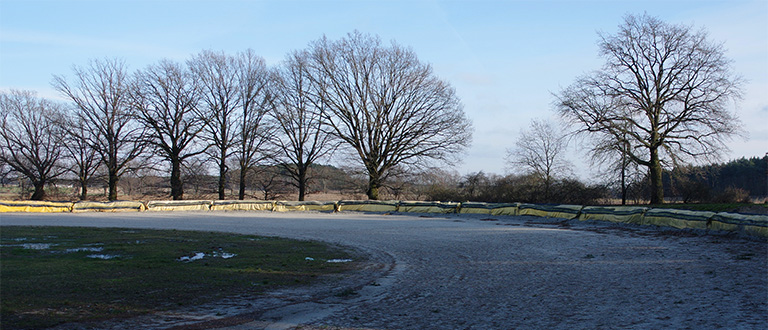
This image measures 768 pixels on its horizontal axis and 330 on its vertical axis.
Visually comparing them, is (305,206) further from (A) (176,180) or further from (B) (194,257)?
(B) (194,257)

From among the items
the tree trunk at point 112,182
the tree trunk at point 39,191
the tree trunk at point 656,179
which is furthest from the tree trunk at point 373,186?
the tree trunk at point 39,191

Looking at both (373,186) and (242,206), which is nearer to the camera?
(242,206)

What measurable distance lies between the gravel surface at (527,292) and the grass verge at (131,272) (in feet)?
2.22

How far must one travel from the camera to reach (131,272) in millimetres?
8758

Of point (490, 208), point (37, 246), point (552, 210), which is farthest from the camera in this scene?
point (490, 208)

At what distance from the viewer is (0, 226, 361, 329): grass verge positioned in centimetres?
631

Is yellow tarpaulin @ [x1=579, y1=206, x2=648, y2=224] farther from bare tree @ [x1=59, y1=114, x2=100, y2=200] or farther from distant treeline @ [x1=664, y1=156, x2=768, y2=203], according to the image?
bare tree @ [x1=59, y1=114, x2=100, y2=200]

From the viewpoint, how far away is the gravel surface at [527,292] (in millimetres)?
6285

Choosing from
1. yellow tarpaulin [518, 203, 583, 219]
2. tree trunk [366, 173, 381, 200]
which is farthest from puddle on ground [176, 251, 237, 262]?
tree trunk [366, 173, 381, 200]

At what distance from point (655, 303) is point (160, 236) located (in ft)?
47.0

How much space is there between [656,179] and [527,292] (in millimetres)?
25862

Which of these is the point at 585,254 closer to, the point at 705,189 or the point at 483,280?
the point at 483,280

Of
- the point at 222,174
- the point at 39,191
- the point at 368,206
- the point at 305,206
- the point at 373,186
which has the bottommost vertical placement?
the point at 305,206

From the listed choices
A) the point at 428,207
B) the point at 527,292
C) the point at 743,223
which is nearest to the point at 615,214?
the point at 743,223
